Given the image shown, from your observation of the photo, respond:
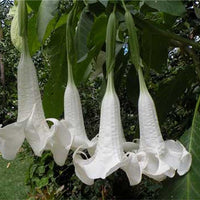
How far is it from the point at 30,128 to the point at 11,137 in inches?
1.2

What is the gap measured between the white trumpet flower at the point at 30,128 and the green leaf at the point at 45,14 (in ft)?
0.13

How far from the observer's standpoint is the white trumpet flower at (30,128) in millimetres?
570

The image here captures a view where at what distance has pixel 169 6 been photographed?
648 millimetres

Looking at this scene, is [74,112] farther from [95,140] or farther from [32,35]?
[32,35]

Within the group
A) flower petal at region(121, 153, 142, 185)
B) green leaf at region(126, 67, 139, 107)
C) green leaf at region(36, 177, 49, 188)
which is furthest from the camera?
green leaf at region(36, 177, 49, 188)

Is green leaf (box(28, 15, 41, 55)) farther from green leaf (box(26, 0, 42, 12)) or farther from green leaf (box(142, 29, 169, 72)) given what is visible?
green leaf (box(142, 29, 169, 72))

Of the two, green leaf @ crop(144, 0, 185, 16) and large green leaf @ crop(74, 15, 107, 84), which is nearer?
green leaf @ crop(144, 0, 185, 16)

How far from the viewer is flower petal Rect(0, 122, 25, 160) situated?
1.92 feet

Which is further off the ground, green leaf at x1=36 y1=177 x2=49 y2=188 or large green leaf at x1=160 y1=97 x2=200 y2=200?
large green leaf at x1=160 y1=97 x2=200 y2=200

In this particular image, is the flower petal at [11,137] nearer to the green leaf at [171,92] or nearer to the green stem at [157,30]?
the green stem at [157,30]

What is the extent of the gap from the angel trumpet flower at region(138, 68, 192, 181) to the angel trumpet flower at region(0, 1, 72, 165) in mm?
120

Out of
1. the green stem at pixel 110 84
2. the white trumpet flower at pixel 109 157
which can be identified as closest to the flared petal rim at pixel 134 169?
the white trumpet flower at pixel 109 157

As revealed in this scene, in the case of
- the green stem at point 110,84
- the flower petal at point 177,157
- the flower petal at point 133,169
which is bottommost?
the flower petal at point 177,157

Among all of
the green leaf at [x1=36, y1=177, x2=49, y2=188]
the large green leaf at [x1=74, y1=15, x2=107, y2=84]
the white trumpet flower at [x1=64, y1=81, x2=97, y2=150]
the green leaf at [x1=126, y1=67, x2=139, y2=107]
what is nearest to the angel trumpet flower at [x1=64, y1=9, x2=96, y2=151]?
the white trumpet flower at [x1=64, y1=81, x2=97, y2=150]
